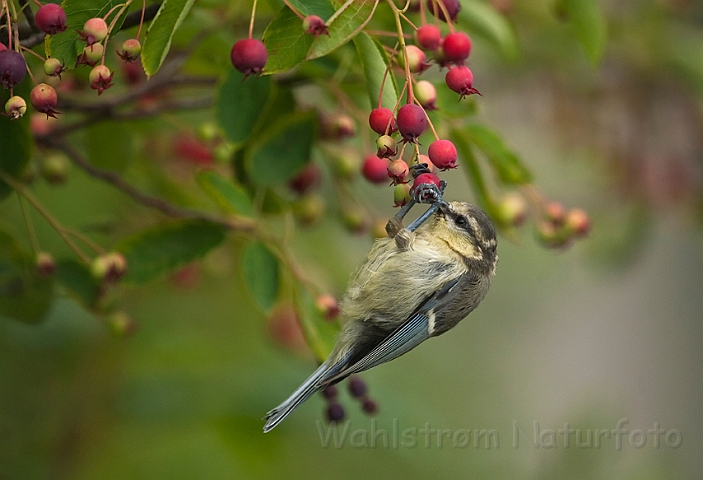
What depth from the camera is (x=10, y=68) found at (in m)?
1.28

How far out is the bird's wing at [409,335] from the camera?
2.03 metres

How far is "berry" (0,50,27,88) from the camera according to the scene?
4.19 ft

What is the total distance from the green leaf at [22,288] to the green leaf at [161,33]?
0.80 m

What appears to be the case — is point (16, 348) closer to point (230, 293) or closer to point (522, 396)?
point (230, 293)

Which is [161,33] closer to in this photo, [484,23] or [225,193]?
[225,193]

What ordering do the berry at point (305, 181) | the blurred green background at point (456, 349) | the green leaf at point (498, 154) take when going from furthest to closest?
the blurred green background at point (456, 349) → the berry at point (305, 181) → the green leaf at point (498, 154)

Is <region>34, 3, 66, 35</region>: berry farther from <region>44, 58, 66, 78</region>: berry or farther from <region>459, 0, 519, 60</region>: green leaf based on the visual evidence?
<region>459, 0, 519, 60</region>: green leaf

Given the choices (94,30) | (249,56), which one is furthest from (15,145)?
(249,56)

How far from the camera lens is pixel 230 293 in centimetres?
347

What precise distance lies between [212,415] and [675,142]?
283 centimetres

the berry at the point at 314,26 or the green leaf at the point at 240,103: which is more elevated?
the berry at the point at 314,26

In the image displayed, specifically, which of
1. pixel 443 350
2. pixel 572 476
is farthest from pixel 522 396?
pixel 572 476

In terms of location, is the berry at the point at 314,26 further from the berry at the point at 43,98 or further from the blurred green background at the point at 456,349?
the blurred green background at the point at 456,349

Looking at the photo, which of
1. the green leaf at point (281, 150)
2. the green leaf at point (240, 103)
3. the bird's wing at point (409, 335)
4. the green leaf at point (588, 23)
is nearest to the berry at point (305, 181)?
the green leaf at point (281, 150)
